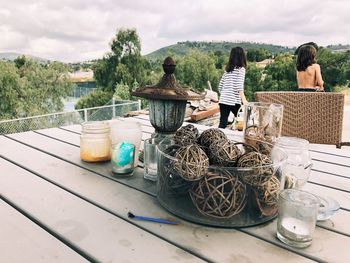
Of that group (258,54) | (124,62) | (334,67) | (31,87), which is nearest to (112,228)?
(334,67)

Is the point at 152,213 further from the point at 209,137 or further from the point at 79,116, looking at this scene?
the point at 79,116

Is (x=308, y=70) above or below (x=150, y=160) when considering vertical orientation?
above

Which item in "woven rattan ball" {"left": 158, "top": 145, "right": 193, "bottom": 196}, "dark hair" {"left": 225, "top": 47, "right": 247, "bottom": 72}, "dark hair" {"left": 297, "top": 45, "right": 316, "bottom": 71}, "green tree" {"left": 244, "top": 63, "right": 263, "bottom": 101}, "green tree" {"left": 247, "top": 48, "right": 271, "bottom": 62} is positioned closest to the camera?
"woven rattan ball" {"left": 158, "top": 145, "right": 193, "bottom": 196}

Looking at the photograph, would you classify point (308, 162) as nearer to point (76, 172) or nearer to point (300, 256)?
point (300, 256)

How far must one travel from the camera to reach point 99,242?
555mm

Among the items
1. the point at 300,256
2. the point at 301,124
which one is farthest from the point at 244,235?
the point at 301,124

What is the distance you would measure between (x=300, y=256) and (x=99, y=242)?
0.36 metres

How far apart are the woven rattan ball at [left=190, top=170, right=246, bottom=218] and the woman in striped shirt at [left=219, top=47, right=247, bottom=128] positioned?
270 cm

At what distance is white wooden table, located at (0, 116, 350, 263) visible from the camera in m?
0.53

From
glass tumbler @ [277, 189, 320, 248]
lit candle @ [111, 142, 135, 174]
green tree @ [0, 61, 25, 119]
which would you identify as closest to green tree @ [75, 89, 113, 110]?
green tree @ [0, 61, 25, 119]

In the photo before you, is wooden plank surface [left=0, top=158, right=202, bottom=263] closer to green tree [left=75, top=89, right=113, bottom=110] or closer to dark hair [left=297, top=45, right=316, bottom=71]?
dark hair [left=297, top=45, right=316, bottom=71]

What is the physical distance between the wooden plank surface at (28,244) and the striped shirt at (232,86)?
287cm

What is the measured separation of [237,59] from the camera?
319 centimetres

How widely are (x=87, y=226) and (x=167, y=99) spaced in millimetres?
382
